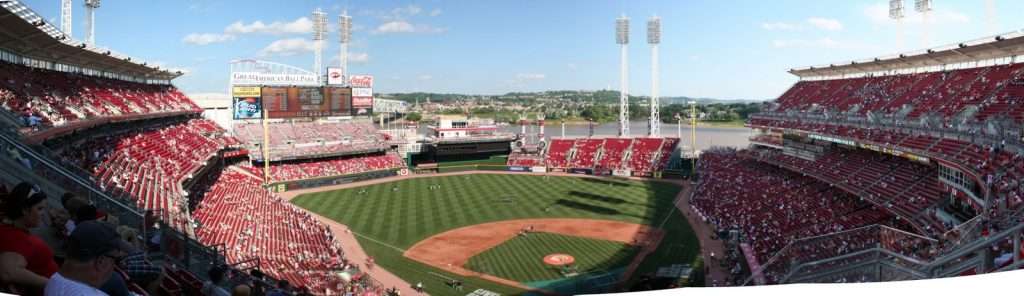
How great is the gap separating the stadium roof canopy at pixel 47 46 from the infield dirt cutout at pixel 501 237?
35.6ft

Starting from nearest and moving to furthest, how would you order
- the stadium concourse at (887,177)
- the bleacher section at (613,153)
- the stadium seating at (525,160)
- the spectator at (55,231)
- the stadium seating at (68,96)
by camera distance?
the spectator at (55,231)
the stadium concourse at (887,177)
the stadium seating at (68,96)
the bleacher section at (613,153)
the stadium seating at (525,160)

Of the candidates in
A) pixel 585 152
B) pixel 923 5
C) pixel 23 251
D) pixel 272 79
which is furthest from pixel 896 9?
pixel 272 79

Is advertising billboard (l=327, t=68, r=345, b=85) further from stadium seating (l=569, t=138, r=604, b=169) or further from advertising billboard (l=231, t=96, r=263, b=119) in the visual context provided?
stadium seating (l=569, t=138, r=604, b=169)

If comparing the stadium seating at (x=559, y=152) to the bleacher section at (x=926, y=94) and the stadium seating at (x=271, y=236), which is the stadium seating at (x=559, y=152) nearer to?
the bleacher section at (x=926, y=94)

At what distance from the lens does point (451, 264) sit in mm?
17188

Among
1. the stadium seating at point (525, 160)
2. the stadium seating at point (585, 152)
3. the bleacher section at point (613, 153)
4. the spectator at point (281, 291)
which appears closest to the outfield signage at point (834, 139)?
the bleacher section at point (613, 153)

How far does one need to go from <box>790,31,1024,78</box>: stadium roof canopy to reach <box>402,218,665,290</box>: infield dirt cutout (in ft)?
35.8

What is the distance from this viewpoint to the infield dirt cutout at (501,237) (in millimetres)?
17391

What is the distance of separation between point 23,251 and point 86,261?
3.08 feet

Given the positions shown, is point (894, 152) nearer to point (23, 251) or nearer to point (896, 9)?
point (896, 9)

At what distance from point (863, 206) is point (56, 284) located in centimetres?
1843

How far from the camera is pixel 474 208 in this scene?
84.4 ft

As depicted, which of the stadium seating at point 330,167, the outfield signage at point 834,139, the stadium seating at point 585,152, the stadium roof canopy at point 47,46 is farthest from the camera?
the stadium seating at point 585,152

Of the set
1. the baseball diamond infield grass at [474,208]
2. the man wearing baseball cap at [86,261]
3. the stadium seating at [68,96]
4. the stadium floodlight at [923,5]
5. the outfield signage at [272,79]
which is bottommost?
the baseball diamond infield grass at [474,208]
